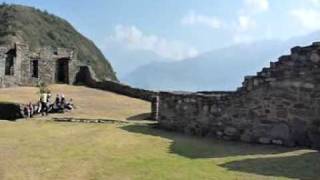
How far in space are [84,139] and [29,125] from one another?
4.41 meters

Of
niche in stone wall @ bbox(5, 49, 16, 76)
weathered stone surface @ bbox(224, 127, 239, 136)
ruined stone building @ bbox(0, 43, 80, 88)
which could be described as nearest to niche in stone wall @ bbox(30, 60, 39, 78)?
ruined stone building @ bbox(0, 43, 80, 88)

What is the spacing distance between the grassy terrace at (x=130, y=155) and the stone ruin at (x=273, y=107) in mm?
729

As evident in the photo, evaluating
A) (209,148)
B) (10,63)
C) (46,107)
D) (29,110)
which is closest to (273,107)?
(209,148)

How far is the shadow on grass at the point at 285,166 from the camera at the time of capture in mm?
13079

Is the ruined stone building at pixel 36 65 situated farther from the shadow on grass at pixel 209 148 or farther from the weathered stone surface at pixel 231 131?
the weathered stone surface at pixel 231 131

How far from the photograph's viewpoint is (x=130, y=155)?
50.4 ft

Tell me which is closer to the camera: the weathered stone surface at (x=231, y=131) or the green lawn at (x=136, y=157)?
the green lawn at (x=136, y=157)

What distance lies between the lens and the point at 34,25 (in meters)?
105

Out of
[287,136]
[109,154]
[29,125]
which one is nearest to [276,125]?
[287,136]

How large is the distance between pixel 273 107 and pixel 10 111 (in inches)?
474

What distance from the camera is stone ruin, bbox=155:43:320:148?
17172 mm

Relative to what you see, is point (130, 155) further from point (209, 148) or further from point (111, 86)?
point (111, 86)

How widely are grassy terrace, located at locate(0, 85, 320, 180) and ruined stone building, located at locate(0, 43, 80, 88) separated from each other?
60.6 ft

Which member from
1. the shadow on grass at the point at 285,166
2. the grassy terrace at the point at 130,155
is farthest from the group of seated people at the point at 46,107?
the shadow on grass at the point at 285,166
